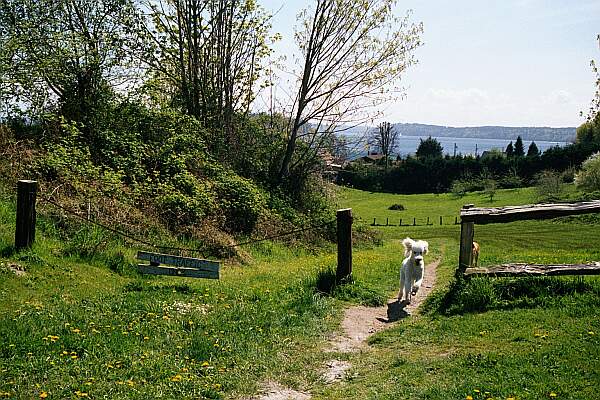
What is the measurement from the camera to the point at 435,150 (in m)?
114

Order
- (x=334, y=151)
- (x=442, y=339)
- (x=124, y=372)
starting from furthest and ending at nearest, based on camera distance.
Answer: (x=334, y=151)
(x=442, y=339)
(x=124, y=372)

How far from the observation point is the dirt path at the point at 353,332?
6.69 metres

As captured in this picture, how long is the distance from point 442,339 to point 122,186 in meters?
11.5

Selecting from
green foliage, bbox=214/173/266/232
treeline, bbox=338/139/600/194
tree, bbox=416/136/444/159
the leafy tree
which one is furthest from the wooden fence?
tree, bbox=416/136/444/159

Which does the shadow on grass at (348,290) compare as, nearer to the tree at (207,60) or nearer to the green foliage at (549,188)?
the tree at (207,60)

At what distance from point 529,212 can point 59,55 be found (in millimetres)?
14969

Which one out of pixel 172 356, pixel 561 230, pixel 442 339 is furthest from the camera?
pixel 561 230

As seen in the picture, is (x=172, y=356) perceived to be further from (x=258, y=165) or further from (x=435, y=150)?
(x=435, y=150)

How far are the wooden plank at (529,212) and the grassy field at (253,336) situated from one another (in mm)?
1058

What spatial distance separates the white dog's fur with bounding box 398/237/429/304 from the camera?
11094mm

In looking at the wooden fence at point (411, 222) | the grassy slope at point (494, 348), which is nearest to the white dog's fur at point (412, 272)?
the grassy slope at point (494, 348)

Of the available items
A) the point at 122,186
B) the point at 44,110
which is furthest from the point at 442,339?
the point at 44,110

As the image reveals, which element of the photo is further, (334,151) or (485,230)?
(485,230)

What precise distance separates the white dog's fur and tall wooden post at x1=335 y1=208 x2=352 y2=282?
1.19 m
